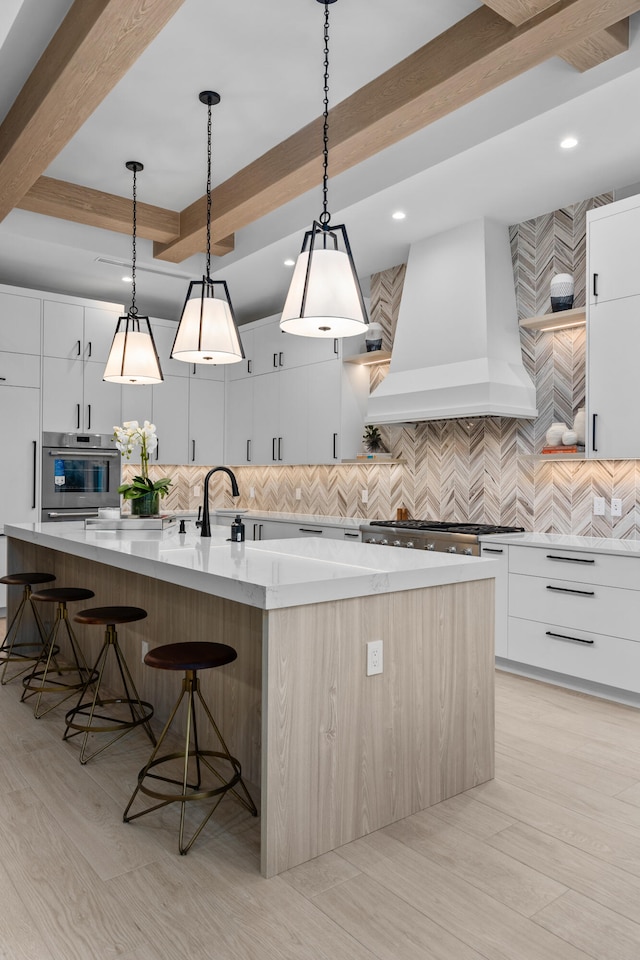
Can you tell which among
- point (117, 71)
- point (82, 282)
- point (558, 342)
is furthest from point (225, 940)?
point (82, 282)

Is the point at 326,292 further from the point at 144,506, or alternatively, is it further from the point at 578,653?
the point at 578,653

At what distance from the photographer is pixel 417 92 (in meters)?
3.10

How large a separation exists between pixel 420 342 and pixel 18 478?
351 centimetres

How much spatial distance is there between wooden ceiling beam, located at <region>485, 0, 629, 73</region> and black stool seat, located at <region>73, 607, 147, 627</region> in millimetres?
2837

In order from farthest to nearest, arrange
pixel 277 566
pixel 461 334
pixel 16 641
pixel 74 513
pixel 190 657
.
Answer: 1. pixel 74 513
2. pixel 461 334
3. pixel 16 641
4. pixel 277 566
5. pixel 190 657

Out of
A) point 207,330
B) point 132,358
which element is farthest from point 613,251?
point 132,358

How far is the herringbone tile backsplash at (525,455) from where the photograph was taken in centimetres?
422

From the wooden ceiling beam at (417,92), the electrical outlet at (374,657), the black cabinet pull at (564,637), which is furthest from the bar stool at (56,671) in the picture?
the wooden ceiling beam at (417,92)

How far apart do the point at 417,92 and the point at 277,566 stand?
2.32 metres

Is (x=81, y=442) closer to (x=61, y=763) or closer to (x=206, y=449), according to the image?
(x=206, y=449)

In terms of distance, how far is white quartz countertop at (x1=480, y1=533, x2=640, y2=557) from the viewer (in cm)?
351

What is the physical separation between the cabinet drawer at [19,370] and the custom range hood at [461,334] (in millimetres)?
3076

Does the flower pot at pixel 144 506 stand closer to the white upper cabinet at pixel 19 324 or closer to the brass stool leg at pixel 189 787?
the brass stool leg at pixel 189 787

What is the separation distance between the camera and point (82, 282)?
5965 millimetres
